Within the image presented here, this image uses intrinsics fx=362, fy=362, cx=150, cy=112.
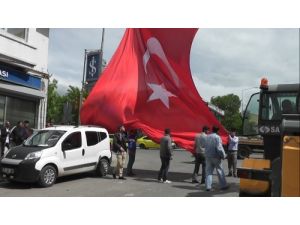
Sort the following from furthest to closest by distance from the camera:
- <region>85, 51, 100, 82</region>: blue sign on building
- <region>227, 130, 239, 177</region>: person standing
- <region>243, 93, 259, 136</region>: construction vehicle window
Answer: <region>85, 51, 100, 82</region>: blue sign on building < <region>227, 130, 239, 177</region>: person standing < <region>243, 93, 259, 136</region>: construction vehicle window

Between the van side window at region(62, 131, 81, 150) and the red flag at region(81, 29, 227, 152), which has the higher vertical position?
the red flag at region(81, 29, 227, 152)

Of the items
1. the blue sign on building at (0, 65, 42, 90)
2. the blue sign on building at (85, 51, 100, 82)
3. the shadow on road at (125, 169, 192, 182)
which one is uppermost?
the blue sign on building at (85, 51, 100, 82)

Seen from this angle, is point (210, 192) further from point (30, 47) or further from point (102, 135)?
point (30, 47)

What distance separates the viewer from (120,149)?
11.2 m

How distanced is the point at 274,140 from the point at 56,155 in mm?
5877

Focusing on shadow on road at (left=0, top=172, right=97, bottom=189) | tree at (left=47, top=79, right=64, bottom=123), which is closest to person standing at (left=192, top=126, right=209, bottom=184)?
shadow on road at (left=0, top=172, right=97, bottom=189)

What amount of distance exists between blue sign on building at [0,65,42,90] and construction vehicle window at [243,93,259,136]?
32.8ft

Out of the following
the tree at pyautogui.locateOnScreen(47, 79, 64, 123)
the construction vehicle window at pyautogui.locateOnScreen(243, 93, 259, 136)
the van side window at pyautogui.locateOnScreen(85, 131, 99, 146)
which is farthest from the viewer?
the tree at pyautogui.locateOnScreen(47, 79, 64, 123)

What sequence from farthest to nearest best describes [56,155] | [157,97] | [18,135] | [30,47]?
[30,47]
[18,135]
[157,97]
[56,155]

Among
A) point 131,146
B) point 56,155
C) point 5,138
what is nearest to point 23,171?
point 56,155

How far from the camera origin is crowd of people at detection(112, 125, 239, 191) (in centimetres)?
950

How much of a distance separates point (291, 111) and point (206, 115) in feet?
17.7

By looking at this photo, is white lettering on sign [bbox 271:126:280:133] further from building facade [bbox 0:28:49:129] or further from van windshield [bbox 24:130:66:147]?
building facade [bbox 0:28:49:129]

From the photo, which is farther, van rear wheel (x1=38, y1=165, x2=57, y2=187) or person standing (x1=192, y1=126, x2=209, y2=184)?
person standing (x1=192, y1=126, x2=209, y2=184)
